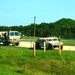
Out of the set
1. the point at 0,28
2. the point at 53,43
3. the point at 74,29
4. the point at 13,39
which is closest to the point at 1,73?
the point at 53,43

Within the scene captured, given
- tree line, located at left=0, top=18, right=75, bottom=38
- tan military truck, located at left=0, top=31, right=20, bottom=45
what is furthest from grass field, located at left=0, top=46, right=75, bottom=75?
tree line, located at left=0, top=18, right=75, bottom=38

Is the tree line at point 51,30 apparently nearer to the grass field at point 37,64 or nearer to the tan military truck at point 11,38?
the tan military truck at point 11,38

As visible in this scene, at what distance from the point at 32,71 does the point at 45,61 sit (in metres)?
2.32

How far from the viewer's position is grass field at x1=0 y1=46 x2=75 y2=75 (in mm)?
23406

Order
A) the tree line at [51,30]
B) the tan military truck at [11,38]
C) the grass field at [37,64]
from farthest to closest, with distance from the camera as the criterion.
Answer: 1. the tree line at [51,30]
2. the tan military truck at [11,38]
3. the grass field at [37,64]

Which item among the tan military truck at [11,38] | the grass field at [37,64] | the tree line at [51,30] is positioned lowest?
the grass field at [37,64]

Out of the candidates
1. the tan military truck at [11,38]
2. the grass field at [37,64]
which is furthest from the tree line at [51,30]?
the grass field at [37,64]

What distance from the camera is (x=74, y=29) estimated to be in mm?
125188

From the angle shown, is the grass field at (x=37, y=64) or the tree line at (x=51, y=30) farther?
the tree line at (x=51, y=30)

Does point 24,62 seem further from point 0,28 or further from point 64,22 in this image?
point 64,22

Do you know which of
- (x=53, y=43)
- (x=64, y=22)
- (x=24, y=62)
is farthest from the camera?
(x=64, y=22)

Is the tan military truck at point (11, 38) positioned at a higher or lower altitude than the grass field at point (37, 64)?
higher

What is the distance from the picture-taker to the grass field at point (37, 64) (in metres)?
23.4

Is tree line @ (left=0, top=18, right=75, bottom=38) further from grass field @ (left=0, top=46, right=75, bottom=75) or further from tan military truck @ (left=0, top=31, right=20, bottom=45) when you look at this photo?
grass field @ (left=0, top=46, right=75, bottom=75)
